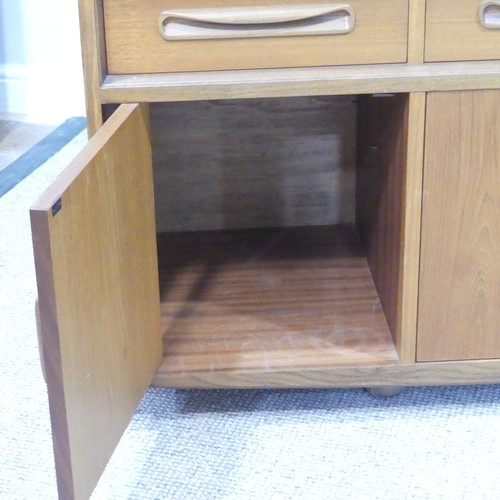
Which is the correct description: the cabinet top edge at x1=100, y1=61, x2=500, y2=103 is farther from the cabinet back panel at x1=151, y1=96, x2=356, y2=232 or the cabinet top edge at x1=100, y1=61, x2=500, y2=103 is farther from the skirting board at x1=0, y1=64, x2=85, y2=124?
the skirting board at x1=0, y1=64, x2=85, y2=124

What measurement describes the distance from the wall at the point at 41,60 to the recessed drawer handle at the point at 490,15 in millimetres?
1295

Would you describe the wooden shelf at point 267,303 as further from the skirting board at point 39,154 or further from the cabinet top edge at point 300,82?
the skirting board at point 39,154

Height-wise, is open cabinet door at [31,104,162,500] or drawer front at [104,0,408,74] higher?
drawer front at [104,0,408,74]

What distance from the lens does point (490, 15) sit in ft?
2.63

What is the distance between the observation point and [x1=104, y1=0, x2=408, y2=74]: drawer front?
0.79 metres

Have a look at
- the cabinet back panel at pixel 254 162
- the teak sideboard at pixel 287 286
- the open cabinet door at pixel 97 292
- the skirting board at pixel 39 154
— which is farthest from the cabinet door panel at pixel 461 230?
the skirting board at pixel 39 154

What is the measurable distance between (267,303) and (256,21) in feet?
1.27

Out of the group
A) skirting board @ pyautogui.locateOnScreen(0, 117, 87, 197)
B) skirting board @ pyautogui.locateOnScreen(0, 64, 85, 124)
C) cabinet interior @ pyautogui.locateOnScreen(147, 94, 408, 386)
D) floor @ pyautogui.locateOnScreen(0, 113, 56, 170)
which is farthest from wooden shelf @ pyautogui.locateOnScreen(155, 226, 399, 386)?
skirting board @ pyautogui.locateOnScreen(0, 64, 85, 124)

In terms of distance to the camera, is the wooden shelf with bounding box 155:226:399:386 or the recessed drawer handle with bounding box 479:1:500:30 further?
the wooden shelf with bounding box 155:226:399:386

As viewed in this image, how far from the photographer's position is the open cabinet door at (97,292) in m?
0.59

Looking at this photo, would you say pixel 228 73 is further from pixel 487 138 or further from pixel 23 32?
pixel 23 32

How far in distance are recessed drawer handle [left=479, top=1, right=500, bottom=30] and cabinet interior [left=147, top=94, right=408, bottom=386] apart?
0.11 m

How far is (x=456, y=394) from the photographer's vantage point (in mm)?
978

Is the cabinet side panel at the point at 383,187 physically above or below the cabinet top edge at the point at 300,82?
below
